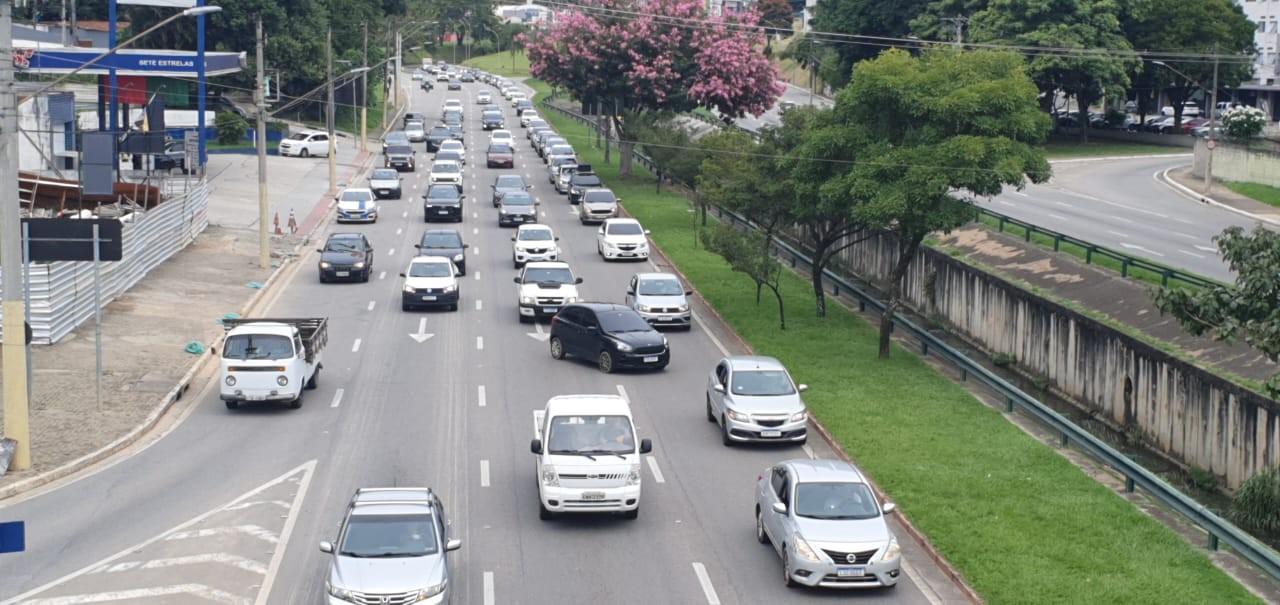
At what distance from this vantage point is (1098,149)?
90.2 metres

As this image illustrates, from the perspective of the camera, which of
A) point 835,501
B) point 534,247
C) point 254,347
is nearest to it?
point 835,501

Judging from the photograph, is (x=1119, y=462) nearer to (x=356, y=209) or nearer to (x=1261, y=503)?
(x=1261, y=503)

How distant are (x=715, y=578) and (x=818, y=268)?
2338 centimetres

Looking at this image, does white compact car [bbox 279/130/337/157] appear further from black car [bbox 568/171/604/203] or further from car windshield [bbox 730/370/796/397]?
car windshield [bbox 730/370/796/397]

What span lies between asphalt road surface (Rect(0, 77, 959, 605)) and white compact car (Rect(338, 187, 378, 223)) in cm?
1961

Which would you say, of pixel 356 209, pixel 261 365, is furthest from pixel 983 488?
pixel 356 209

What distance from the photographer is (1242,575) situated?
2002 centimetres

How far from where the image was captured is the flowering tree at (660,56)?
2694 inches

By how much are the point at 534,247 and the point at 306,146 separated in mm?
40153

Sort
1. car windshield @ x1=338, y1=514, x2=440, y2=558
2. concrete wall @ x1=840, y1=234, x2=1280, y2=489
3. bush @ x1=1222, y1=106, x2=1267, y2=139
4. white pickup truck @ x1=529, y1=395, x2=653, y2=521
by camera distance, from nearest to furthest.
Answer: car windshield @ x1=338, y1=514, x2=440, y2=558 < white pickup truck @ x1=529, y1=395, x2=653, y2=521 < concrete wall @ x1=840, y1=234, x2=1280, y2=489 < bush @ x1=1222, y1=106, x2=1267, y2=139

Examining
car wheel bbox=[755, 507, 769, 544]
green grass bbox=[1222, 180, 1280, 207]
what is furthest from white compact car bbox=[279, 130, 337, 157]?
car wheel bbox=[755, 507, 769, 544]

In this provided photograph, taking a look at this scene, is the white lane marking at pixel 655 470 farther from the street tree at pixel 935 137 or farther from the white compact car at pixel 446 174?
the white compact car at pixel 446 174

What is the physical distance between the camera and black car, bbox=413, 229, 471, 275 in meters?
47.2

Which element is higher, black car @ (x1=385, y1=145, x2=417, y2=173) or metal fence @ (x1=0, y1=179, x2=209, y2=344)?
black car @ (x1=385, y1=145, x2=417, y2=173)
